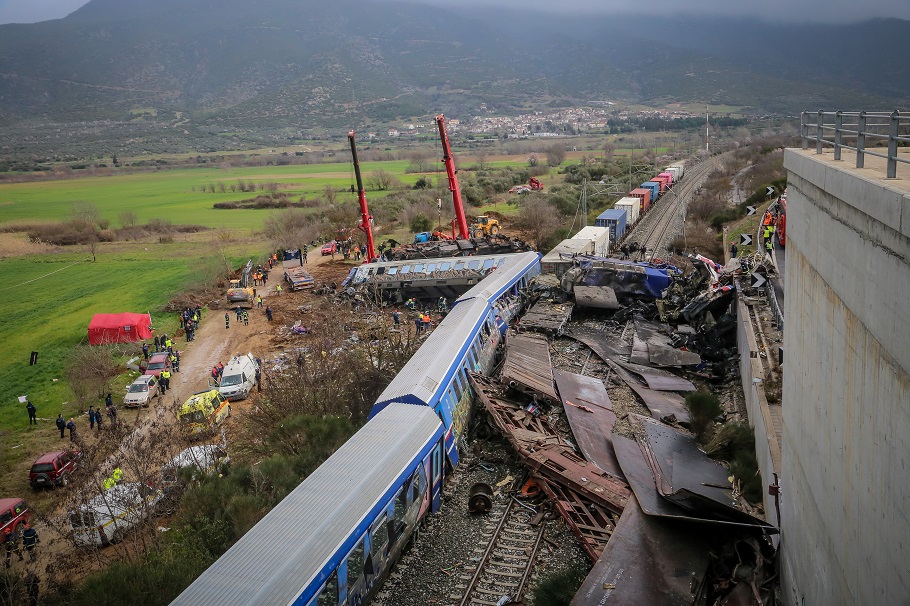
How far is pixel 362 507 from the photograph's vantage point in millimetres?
10414

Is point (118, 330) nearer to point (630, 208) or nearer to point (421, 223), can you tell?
point (421, 223)

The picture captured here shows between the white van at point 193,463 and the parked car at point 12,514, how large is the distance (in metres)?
3.90

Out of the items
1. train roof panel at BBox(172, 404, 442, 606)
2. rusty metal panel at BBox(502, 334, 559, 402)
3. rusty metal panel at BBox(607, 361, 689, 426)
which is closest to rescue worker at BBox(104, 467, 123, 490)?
train roof panel at BBox(172, 404, 442, 606)

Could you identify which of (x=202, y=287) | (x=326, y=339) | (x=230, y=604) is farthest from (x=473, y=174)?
(x=230, y=604)

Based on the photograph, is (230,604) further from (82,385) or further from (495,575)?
(82,385)

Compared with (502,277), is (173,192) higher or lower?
lower

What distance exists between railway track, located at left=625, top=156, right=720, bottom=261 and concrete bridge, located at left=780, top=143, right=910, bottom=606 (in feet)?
87.6

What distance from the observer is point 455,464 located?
15477mm

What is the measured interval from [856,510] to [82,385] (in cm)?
2798

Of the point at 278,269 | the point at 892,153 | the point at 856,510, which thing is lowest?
the point at 278,269

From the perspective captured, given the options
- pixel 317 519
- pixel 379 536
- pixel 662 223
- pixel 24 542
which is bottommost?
pixel 662 223

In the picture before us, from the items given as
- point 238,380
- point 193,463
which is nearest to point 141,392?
point 238,380

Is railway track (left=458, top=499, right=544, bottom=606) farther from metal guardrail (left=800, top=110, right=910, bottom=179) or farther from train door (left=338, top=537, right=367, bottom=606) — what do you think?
metal guardrail (left=800, top=110, right=910, bottom=179)

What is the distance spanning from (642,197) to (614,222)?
1254 cm
